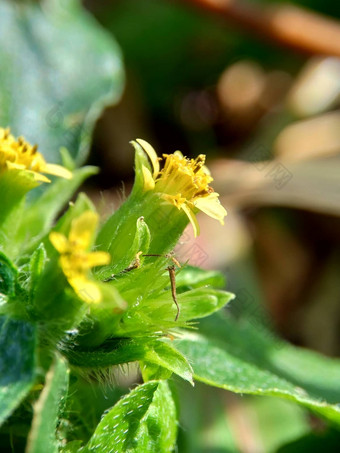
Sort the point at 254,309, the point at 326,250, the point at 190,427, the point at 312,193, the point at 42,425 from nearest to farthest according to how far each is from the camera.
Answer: the point at 42,425 < the point at 190,427 < the point at 254,309 < the point at 312,193 < the point at 326,250

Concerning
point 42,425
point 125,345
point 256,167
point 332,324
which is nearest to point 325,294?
point 332,324

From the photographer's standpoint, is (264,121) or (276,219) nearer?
(276,219)

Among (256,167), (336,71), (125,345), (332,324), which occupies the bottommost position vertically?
(332,324)

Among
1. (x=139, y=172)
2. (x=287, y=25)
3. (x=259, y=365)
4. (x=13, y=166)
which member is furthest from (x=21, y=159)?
(x=287, y=25)

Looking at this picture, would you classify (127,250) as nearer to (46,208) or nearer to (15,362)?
(15,362)

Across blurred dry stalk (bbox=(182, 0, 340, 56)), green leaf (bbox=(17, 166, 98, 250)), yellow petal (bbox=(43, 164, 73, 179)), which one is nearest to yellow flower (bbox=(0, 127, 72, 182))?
yellow petal (bbox=(43, 164, 73, 179))

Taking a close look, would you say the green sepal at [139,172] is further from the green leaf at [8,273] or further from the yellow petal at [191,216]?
the green leaf at [8,273]

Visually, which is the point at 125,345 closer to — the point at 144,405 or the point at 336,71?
the point at 144,405
